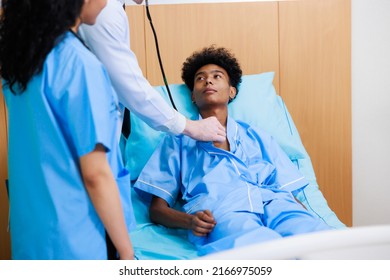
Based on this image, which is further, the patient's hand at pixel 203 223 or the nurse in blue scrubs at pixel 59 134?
the patient's hand at pixel 203 223

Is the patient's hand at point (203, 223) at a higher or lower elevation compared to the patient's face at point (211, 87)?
lower

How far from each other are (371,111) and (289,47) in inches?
23.3

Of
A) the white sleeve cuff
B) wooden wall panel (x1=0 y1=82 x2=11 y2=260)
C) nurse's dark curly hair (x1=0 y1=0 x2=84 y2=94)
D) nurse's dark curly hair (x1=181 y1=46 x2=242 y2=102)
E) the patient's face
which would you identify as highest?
nurse's dark curly hair (x1=0 y1=0 x2=84 y2=94)

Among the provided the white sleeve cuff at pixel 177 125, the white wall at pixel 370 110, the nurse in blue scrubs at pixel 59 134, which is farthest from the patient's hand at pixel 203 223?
the white wall at pixel 370 110

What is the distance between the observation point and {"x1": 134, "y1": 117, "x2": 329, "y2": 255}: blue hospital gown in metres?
1.42

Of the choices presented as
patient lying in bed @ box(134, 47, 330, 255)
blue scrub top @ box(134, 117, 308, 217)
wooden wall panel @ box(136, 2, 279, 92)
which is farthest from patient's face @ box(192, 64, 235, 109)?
wooden wall panel @ box(136, 2, 279, 92)

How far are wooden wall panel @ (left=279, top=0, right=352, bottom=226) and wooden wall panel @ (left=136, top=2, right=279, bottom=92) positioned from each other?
89 mm

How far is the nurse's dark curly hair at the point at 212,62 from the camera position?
1990 millimetres

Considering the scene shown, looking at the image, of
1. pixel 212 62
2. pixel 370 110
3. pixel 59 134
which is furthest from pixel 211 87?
pixel 370 110

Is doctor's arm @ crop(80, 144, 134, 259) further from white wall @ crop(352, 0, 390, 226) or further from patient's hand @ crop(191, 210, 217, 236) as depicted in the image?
white wall @ crop(352, 0, 390, 226)

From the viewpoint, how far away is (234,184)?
1595 mm

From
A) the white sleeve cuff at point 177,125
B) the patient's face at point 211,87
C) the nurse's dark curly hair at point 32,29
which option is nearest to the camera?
the nurse's dark curly hair at point 32,29

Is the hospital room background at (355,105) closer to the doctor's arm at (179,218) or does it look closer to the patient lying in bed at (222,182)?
the patient lying in bed at (222,182)

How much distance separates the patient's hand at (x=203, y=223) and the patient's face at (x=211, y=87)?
1.79 ft
